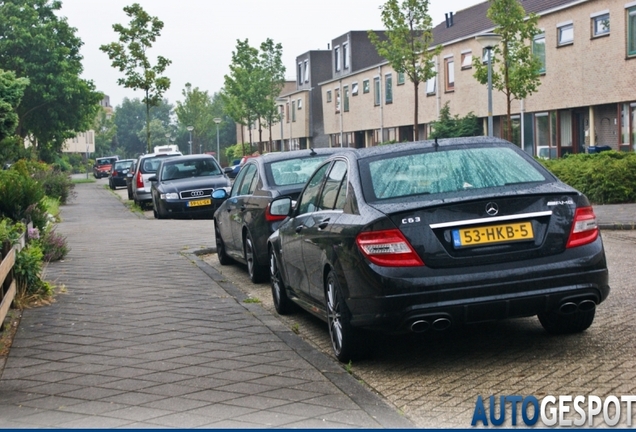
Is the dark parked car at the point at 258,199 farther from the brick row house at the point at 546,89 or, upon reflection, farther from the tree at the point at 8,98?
the brick row house at the point at 546,89

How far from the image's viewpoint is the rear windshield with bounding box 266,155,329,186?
38.0ft

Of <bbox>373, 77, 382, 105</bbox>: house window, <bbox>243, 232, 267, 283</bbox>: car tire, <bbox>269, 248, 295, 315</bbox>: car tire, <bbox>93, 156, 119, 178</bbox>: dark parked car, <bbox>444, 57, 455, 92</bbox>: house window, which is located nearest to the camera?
<bbox>269, 248, 295, 315</bbox>: car tire

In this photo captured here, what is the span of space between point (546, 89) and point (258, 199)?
90.8 feet

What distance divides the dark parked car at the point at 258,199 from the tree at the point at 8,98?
10.7ft

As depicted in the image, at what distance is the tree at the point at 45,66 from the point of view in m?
54.8

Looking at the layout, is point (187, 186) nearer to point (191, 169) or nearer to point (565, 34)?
point (191, 169)

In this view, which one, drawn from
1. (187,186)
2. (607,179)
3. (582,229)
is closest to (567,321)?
(582,229)

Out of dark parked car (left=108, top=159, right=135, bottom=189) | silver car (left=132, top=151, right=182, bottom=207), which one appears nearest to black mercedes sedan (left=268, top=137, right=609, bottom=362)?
silver car (left=132, top=151, right=182, bottom=207)

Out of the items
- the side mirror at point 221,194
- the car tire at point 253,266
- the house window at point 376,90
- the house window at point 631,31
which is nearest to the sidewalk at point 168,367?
the car tire at point 253,266

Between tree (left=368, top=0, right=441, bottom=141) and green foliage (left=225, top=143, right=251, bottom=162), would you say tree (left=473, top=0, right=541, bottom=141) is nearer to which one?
tree (left=368, top=0, right=441, bottom=141)

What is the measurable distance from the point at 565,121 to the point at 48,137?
33.3 meters

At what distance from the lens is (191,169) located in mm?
24844

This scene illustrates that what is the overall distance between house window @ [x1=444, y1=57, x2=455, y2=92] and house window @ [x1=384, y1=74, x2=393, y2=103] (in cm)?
823

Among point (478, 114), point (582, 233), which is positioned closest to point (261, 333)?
point (582, 233)
